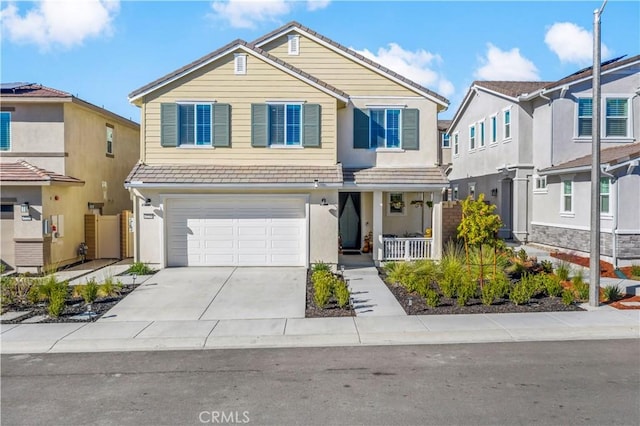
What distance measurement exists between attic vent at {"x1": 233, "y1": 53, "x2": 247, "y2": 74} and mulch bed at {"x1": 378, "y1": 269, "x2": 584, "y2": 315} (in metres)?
9.02

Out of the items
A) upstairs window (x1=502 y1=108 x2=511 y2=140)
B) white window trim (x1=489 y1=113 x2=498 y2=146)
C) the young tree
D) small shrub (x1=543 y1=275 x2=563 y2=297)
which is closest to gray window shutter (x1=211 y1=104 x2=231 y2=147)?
the young tree

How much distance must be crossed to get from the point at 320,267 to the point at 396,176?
4.16 metres

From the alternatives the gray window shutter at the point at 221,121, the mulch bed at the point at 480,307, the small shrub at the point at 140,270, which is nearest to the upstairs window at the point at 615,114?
the mulch bed at the point at 480,307

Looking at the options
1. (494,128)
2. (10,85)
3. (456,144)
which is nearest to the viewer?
(10,85)

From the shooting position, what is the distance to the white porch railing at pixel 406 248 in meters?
16.0

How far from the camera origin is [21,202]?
15062 mm

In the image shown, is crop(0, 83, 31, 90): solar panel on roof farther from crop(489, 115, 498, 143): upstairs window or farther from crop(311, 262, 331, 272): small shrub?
crop(489, 115, 498, 143): upstairs window

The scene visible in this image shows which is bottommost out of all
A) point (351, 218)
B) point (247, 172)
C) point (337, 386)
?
point (337, 386)

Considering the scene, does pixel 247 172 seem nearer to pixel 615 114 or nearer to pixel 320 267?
pixel 320 267

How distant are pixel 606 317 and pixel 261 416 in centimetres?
782

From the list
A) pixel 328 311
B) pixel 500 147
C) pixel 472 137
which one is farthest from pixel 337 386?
pixel 472 137

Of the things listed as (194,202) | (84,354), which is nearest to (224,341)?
(84,354)

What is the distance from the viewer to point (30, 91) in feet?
54.0

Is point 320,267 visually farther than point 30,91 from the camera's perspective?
No
